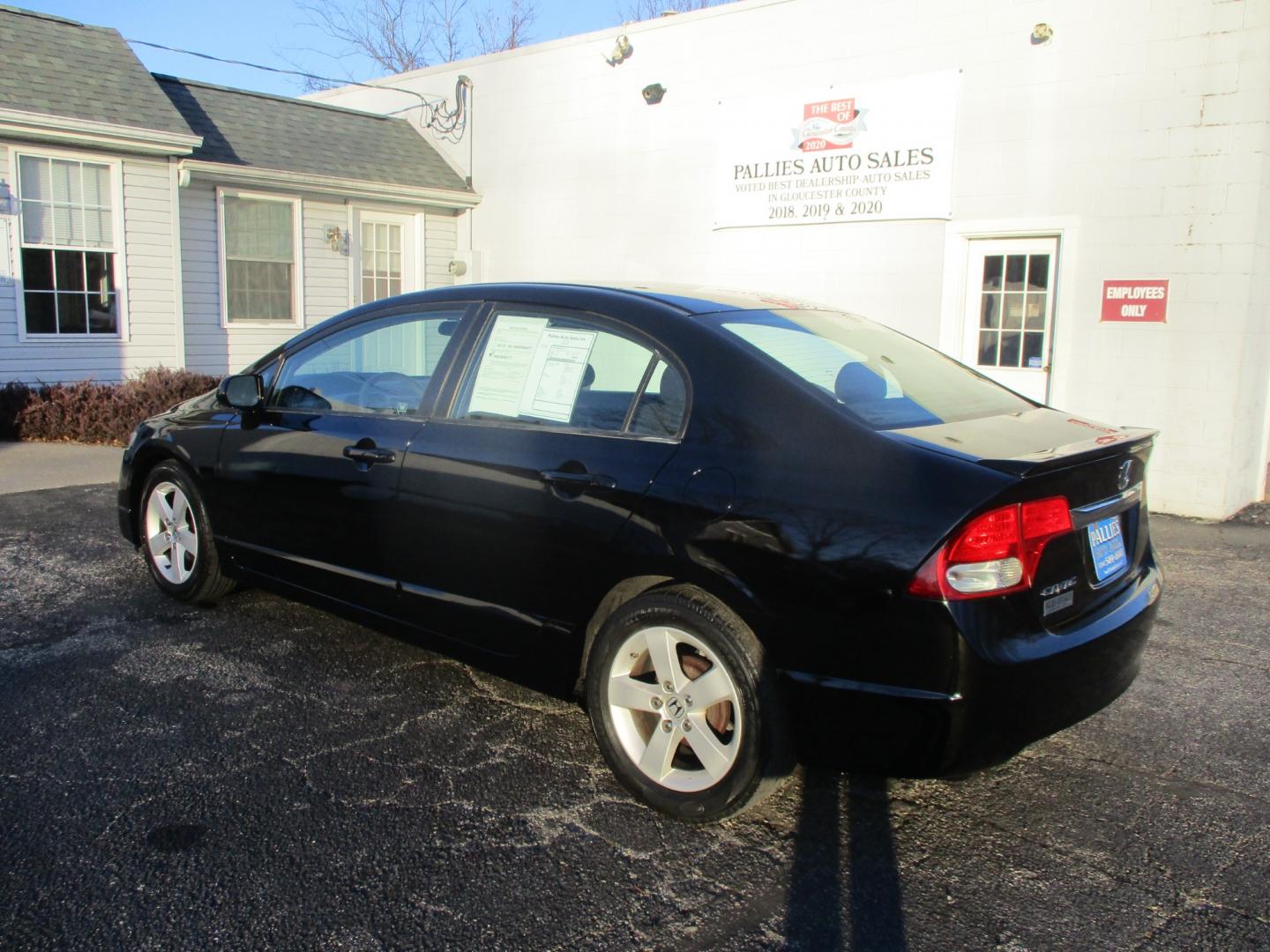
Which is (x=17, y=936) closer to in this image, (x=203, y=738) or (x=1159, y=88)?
(x=203, y=738)

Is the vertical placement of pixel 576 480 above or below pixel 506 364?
below

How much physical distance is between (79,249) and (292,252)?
270 centimetres

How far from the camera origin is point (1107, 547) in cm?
316

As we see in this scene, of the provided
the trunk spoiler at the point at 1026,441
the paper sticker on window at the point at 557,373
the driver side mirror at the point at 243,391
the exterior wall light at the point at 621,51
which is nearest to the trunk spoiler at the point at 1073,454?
the trunk spoiler at the point at 1026,441

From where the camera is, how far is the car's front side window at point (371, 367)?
13.6 ft

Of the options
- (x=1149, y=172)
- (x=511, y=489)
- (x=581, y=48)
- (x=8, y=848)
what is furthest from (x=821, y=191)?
(x=8, y=848)

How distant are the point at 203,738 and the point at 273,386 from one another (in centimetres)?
169

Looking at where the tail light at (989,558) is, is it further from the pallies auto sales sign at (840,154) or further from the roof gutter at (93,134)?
the roof gutter at (93,134)

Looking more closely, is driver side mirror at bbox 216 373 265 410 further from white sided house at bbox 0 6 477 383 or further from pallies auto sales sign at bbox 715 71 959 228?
white sided house at bbox 0 6 477 383

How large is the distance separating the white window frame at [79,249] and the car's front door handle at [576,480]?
988cm

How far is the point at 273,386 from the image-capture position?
472cm

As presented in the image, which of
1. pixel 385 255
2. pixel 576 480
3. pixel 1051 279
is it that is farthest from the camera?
pixel 385 255

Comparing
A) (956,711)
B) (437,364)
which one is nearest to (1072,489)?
(956,711)

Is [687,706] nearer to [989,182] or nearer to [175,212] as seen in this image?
[989,182]
